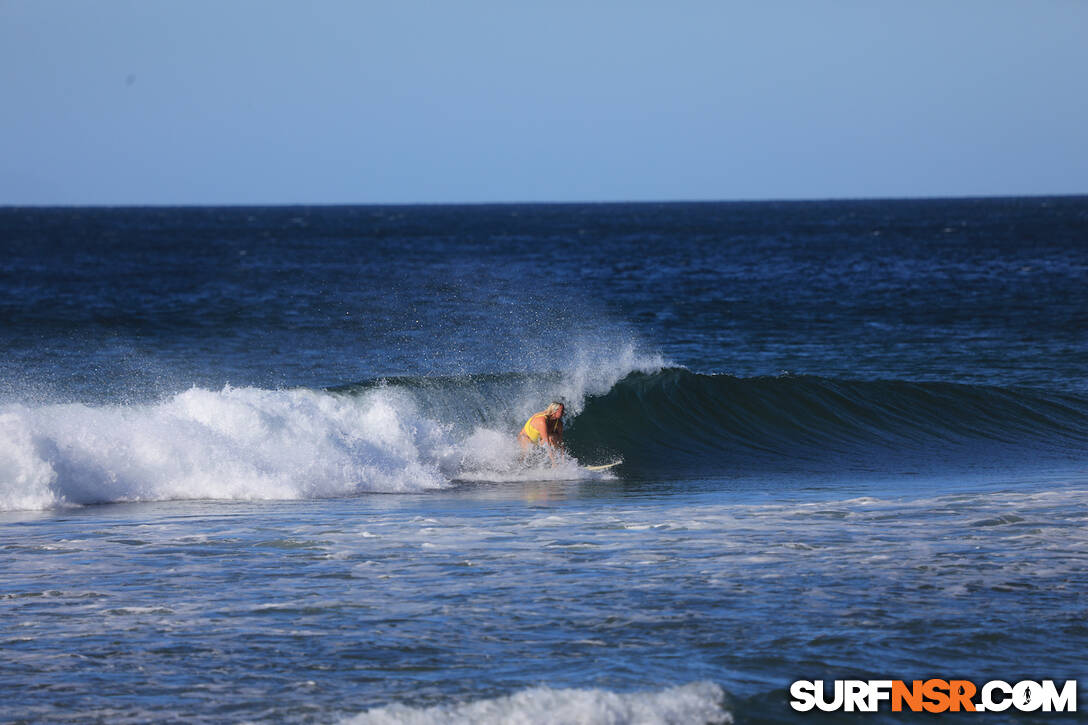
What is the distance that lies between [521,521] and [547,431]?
3.79 metres

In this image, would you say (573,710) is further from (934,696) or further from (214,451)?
(214,451)

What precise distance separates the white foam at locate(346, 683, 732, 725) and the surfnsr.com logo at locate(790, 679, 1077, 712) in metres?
0.52

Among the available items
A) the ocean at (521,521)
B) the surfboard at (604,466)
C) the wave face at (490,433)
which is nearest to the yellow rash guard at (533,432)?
the ocean at (521,521)

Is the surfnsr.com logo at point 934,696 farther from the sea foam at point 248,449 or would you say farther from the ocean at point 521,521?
the sea foam at point 248,449

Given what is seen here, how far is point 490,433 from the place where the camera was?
15734 mm

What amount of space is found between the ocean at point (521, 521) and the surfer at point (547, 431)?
214 mm

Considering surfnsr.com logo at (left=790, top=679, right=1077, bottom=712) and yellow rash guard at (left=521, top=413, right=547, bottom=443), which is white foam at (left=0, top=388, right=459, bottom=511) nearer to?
yellow rash guard at (left=521, top=413, right=547, bottom=443)

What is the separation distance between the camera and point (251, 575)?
869 centimetres

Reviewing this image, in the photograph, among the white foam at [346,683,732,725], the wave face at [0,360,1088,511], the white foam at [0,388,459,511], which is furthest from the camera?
the wave face at [0,360,1088,511]

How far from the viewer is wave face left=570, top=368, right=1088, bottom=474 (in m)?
16.2

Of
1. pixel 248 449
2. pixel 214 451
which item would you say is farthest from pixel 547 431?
pixel 214 451

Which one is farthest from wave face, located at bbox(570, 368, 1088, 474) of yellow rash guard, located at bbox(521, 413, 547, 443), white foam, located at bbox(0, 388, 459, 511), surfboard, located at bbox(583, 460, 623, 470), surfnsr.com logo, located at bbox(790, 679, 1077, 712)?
surfnsr.com logo, located at bbox(790, 679, 1077, 712)

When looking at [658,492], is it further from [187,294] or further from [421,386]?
[187,294]

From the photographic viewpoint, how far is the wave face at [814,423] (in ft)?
53.0
